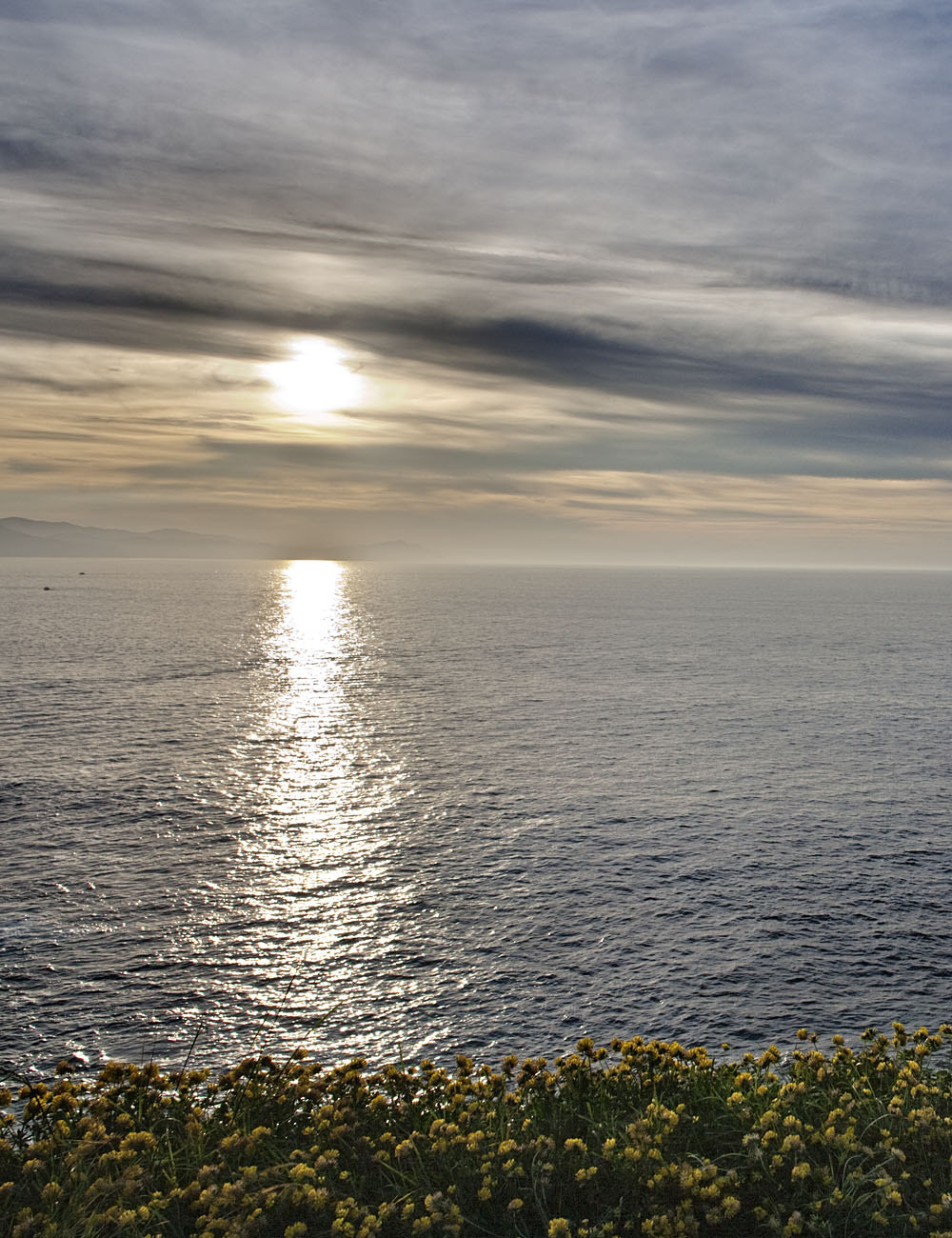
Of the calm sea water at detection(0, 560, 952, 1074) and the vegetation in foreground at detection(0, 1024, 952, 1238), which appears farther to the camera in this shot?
the calm sea water at detection(0, 560, 952, 1074)

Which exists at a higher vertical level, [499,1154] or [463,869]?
[499,1154]

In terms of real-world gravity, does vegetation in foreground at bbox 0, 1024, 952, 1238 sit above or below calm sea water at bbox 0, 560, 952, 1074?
above

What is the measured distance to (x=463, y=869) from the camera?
33000 millimetres

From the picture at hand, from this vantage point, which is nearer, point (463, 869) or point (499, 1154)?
point (499, 1154)

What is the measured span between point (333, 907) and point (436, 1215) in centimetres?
2046

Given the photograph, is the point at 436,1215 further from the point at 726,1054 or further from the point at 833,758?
the point at 833,758

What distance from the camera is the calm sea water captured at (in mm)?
22766

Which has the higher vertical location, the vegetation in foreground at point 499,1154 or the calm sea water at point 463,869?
the vegetation in foreground at point 499,1154

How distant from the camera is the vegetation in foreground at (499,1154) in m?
10.3

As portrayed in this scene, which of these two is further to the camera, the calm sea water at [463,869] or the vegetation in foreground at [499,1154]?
the calm sea water at [463,869]

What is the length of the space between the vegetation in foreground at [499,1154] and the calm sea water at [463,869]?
8.66 m

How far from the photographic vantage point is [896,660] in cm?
10119

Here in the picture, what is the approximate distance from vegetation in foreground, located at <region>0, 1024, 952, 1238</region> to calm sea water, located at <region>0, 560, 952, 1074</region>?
8660mm

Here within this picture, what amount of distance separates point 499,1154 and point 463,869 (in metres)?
22.0
